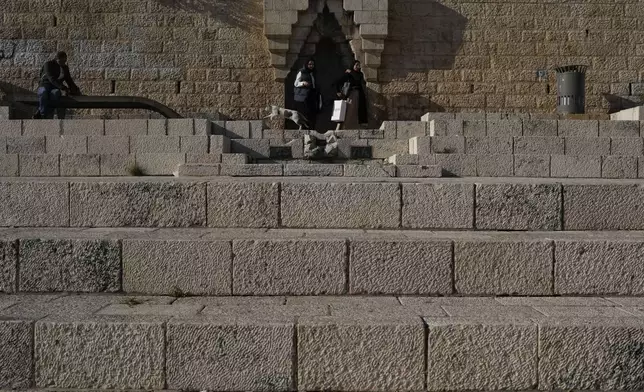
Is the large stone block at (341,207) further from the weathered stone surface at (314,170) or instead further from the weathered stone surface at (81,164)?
the weathered stone surface at (81,164)

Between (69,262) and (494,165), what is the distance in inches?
242

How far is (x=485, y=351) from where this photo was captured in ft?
9.56

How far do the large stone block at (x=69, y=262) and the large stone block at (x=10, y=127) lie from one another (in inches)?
266

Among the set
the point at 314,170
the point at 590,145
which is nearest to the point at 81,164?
the point at 314,170

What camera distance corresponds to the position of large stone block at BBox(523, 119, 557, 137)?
9492mm

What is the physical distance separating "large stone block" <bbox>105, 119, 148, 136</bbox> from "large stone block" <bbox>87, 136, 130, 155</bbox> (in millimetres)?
625

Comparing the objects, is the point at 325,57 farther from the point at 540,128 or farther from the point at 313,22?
the point at 540,128

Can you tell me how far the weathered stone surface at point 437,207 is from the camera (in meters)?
4.27

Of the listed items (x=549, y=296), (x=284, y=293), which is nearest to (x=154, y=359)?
(x=284, y=293)

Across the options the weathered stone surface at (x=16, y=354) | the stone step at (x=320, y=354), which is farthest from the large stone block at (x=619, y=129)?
the weathered stone surface at (x=16, y=354)

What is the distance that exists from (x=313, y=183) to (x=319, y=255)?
0.88 metres

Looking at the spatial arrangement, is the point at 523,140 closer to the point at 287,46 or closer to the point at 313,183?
the point at 313,183

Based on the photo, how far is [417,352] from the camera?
9.55 ft

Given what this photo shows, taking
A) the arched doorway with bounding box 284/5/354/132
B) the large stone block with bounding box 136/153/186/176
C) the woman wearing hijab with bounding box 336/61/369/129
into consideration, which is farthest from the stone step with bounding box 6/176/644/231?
the arched doorway with bounding box 284/5/354/132
